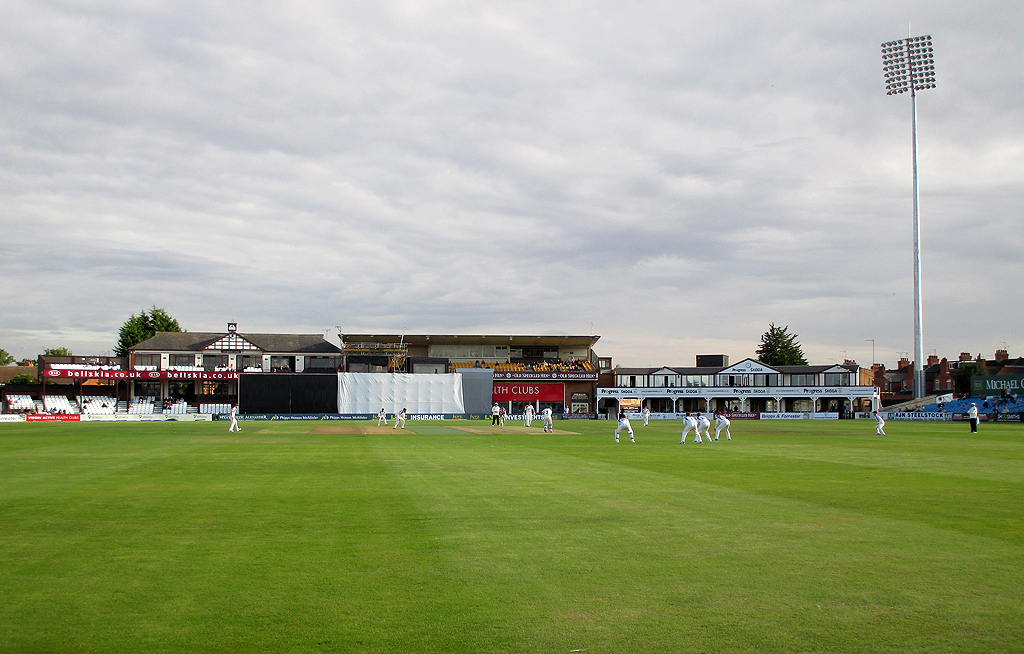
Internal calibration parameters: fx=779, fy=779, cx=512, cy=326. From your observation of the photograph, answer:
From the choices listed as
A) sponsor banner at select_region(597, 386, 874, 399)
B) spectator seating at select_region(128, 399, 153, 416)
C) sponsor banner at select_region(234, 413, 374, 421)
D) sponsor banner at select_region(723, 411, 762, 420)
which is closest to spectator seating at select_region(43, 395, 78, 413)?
spectator seating at select_region(128, 399, 153, 416)

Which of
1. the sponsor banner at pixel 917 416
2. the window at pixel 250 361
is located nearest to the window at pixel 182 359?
the window at pixel 250 361

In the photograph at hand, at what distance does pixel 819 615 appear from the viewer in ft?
20.5

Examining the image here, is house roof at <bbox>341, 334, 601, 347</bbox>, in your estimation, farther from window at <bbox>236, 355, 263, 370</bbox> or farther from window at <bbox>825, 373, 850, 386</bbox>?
window at <bbox>825, 373, 850, 386</bbox>

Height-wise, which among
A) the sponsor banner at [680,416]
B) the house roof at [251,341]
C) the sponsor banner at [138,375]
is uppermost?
the house roof at [251,341]

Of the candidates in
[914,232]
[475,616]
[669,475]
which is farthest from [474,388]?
[475,616]

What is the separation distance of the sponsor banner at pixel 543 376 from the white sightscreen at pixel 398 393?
12.1 m

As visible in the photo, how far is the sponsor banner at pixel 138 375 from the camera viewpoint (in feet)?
253

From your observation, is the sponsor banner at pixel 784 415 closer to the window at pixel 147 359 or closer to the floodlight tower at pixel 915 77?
the floodlight tower at pixel 915 77

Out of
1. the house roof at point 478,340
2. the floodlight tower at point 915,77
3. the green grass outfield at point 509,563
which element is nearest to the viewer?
the green grass outfield at point 509,563

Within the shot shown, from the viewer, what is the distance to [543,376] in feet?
293

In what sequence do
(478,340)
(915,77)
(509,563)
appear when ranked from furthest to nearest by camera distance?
(478,340) → (915,77) → (509,563)

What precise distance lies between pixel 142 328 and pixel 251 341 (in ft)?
101

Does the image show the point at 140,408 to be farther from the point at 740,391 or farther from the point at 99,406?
the point at 740,391

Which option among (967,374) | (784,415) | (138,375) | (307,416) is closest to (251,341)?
(138,375)
